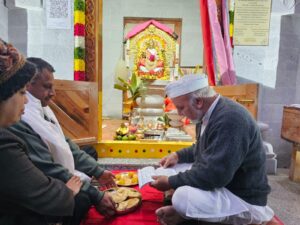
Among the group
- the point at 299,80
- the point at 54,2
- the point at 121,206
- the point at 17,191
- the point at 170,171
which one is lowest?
the point at 121,206

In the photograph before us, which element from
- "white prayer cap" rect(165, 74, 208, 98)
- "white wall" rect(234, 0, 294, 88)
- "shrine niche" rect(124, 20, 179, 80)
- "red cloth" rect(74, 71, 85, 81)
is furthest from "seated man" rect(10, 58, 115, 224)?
"shrine niche" rect(124, 20, 179, 80)

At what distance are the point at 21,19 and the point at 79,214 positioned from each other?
2.12m

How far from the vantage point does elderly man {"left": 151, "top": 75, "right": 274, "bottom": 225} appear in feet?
3.93

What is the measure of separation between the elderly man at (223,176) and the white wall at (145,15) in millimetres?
3951

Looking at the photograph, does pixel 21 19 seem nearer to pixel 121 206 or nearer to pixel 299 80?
pixel 121 206

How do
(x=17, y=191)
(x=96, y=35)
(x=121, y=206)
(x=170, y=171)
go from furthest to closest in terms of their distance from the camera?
(x=96, y=35), (x=170, y=171), (x=121, y=206), (x=17, y=191)

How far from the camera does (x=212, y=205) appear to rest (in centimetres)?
125

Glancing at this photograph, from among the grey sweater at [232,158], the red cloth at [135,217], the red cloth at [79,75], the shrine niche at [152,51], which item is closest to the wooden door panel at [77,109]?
the red cloth at [79,75]

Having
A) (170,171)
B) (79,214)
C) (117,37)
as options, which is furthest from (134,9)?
(79,214)

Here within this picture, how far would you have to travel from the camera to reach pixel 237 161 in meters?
1.20

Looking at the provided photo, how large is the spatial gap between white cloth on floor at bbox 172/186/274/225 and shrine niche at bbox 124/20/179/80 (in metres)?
3.63

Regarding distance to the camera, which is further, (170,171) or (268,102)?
(268,102)

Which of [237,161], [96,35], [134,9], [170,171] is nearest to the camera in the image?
[237,161]

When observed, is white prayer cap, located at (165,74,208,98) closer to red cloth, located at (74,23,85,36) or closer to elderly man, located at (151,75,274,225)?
elderly man, located at (151,75,274,225)
